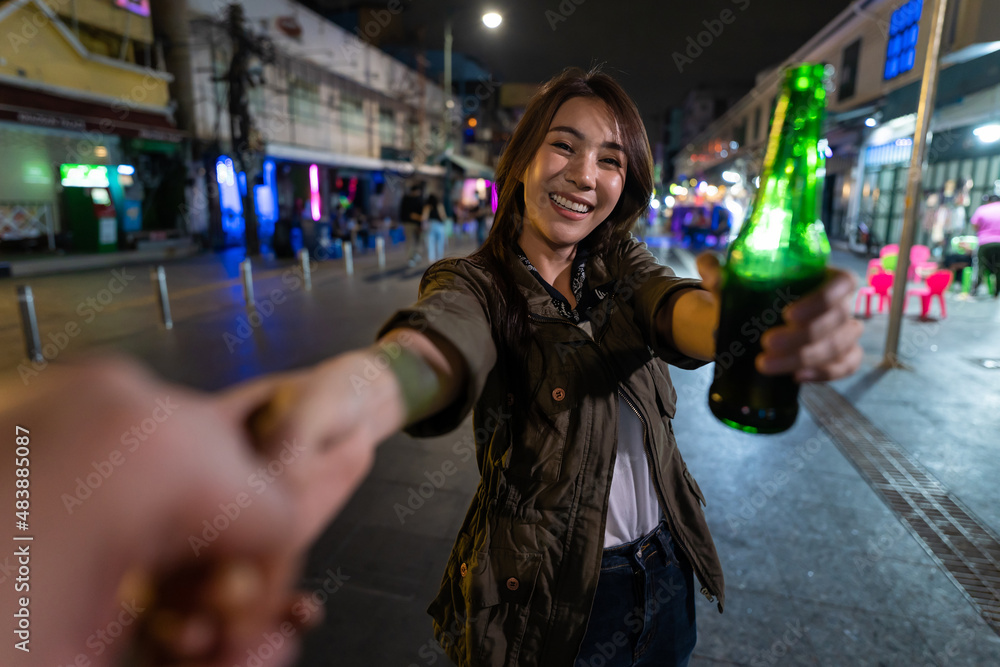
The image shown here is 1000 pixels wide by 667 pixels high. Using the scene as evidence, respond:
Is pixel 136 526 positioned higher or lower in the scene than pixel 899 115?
lower

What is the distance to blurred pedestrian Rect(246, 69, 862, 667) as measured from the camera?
4.26 ft

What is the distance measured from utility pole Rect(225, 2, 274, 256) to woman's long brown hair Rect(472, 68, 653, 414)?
17.4 meters

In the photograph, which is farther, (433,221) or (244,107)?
(244,107)

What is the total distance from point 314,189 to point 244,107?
7.72 metres

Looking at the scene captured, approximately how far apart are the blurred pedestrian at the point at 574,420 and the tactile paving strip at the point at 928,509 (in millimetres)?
2441

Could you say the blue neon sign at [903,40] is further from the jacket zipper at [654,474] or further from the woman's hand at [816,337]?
the woman's hand at [816,337]

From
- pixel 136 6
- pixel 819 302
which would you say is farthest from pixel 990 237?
pixel 136 6

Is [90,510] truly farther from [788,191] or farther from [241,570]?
[788,191]

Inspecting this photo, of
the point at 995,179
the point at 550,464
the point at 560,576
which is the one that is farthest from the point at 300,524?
the point at 995,179

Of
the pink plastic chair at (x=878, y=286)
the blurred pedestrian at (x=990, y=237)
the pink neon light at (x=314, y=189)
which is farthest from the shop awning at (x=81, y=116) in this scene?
the blurred pedestrian at (x=990, y=237)

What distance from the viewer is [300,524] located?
0.49m

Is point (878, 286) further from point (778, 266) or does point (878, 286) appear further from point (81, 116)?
point (81, 116)

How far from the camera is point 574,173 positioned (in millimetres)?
1421

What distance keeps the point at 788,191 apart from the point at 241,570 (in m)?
1.04
